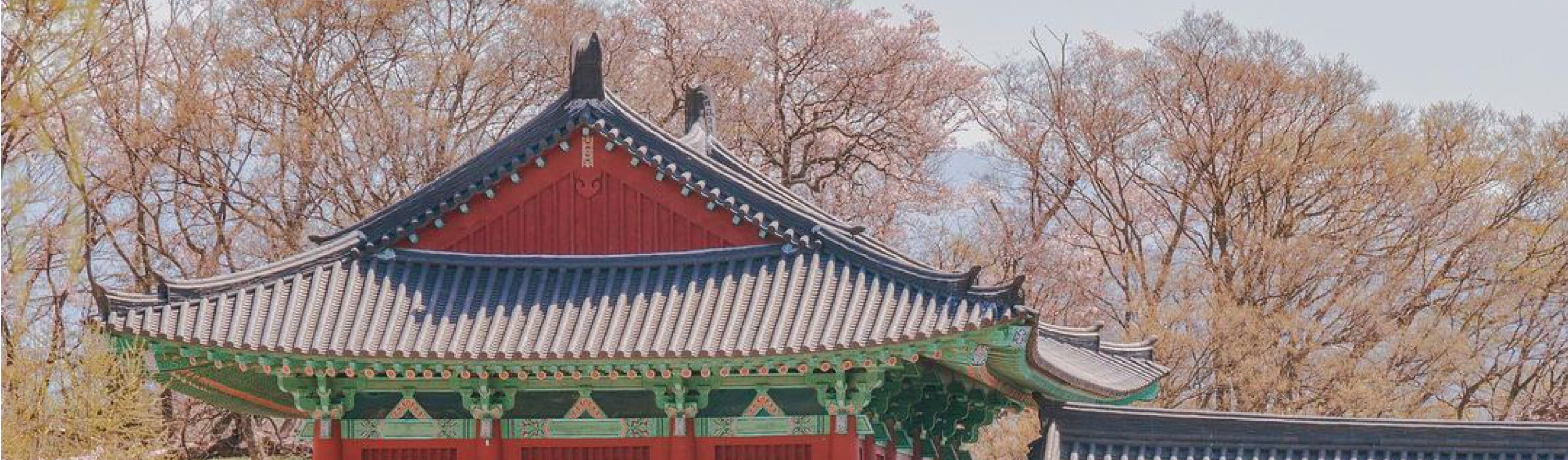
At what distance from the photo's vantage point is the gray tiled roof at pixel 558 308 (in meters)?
14.8

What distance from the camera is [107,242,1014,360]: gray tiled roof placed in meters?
14.8

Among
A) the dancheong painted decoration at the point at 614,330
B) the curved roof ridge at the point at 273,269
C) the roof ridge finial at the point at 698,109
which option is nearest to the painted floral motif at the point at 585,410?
the dancheong painted decoration at the point at 614,330

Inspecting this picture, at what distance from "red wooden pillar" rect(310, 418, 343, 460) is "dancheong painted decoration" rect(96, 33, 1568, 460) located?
0.02m

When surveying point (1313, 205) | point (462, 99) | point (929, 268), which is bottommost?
point (929, 268)

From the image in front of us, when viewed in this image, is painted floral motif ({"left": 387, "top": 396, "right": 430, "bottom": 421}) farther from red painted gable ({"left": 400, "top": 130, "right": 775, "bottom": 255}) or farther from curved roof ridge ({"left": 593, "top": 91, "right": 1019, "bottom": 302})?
curved roof ridge ({"left": 593, "top": 91, "right": 1019, "bottom": 302})

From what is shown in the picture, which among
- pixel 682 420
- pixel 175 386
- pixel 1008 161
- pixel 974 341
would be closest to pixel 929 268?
pixel 974 341

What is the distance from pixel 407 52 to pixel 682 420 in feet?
74.6

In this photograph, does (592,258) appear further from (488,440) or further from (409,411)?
A: (409,411)

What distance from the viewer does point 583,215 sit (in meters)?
16.7

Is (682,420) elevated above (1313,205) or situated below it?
below

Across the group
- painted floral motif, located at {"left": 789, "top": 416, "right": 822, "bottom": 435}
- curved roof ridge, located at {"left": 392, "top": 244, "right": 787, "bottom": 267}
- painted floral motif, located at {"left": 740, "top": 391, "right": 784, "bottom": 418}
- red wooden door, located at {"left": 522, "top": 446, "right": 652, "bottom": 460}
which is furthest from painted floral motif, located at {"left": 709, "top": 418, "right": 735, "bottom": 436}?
curved roof ridge, located at {"left": 392, "top": 244, "right": 787, "bottom": 267}

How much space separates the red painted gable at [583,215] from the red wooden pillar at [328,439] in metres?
1.59

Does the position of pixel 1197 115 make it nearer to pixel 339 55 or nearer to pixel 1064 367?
pixel 339 55

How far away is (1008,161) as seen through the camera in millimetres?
39625
